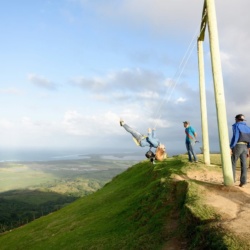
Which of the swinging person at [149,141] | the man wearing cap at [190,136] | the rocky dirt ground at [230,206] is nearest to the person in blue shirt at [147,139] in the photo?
the swinging person at [149,141]

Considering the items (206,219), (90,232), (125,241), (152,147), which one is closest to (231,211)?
(206,219)

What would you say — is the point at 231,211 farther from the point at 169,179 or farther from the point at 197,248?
the point at 169,179

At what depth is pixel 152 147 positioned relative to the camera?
17844 mm

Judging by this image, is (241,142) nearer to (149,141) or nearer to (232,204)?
(232,204)

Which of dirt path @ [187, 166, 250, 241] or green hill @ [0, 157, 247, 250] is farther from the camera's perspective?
green hill @ [0, 157, 247, 250]

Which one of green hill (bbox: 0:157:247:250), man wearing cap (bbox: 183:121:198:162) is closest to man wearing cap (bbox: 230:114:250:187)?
green hill (bbox: 0:157:247:250)

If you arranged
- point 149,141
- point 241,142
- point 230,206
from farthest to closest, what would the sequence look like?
point 149,141
point 241,142
point 230,206

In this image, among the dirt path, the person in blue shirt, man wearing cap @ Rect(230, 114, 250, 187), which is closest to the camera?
the dirt path

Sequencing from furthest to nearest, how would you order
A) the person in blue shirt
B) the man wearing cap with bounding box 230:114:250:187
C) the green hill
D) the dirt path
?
the person in blue shirt
the man wearing cap with bounding box 230:114:250:187
the green hill
the dirt path

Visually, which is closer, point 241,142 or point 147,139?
point 241,142

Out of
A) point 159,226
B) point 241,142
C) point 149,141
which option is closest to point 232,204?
point 159,226

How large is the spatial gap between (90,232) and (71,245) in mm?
1002

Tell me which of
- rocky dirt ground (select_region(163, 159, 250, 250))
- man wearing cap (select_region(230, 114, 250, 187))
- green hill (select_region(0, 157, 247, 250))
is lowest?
green hill (select_region(0, 157, 247, 250))

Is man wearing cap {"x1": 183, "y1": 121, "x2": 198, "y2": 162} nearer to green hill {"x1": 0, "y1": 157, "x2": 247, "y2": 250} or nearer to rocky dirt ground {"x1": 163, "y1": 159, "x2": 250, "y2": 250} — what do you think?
green hill {"x1": 0, "y1": 157, "x2": 247, "y2": 250}
